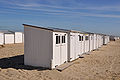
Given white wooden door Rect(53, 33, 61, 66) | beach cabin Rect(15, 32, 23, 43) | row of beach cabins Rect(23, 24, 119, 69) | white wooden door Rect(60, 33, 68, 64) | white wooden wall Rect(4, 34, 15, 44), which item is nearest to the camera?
row of beach cabins Rect(23, 24, 119, 69)

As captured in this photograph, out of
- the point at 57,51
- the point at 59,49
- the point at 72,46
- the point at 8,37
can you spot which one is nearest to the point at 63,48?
the point at 59,49

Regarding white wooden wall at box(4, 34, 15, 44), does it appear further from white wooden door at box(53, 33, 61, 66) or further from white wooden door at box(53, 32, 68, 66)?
white wooden door at box(53, 33, 61, 66)

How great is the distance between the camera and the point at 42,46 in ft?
28.7

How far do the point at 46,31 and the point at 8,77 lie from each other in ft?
11.0

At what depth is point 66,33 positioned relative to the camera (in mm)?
10805

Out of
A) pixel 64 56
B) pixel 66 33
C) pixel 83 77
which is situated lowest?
pixel 83 77

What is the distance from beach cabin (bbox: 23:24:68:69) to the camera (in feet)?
28.0

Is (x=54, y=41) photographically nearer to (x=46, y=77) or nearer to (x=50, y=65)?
(x=50, y=65)

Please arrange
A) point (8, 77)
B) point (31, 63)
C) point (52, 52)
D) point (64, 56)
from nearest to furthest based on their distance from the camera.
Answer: point (8, 77)
point (52, 52)
point (31, 63)
point (64, 56)

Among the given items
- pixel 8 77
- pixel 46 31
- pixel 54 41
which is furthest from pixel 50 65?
pixel 8 77

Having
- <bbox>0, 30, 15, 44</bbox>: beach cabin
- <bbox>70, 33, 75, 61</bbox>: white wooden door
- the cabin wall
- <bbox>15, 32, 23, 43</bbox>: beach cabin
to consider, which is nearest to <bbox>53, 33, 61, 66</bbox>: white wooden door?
the cabin wall

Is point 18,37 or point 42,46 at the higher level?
point 18,37

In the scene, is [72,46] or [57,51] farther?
[72,46]

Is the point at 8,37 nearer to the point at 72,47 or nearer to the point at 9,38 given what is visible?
the point at 9,38
